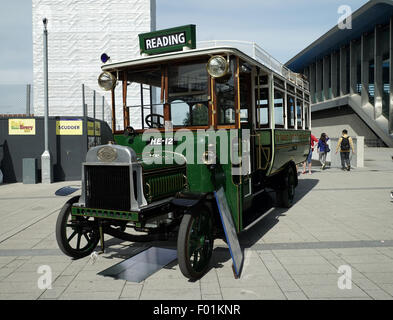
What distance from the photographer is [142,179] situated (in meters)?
4.05

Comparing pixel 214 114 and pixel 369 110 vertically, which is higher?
pixel 369 110

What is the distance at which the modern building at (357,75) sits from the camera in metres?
28.8

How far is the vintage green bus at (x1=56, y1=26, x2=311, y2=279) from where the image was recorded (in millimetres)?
4152

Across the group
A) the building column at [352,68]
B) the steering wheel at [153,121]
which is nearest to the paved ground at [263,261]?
the steering wheel at [153,121]

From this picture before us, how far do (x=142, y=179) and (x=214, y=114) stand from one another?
1.54 metres

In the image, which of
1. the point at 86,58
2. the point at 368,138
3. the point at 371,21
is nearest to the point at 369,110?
the point at 368,138

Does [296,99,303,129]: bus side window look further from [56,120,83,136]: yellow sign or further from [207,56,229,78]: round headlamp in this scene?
[56,120,83,136]: yellow sign

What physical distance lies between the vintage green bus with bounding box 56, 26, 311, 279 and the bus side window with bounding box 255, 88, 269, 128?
76 millimetres

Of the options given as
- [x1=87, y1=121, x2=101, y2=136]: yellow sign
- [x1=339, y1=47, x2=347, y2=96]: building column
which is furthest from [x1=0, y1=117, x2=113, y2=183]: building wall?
[x1=339, y1=47, x2=347, y2=96]: building column

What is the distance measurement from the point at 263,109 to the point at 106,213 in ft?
12.5

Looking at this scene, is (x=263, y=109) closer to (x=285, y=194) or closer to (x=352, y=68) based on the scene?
(x=285, y=194)
